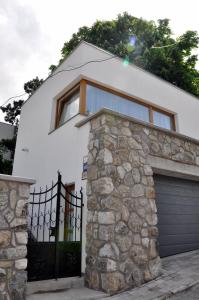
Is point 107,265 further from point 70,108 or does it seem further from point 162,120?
point 162,120

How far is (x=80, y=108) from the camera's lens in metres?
6.21

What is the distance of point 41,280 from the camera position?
3984 millimetres

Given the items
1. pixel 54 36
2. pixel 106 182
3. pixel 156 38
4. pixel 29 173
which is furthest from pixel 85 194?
pixel 156 38

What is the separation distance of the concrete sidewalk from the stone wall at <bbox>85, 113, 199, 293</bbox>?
0.16m

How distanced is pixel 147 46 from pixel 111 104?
12.6 m

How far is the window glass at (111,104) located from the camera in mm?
6634

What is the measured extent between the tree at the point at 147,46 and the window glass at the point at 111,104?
9.29 m

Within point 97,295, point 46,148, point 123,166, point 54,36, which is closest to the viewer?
point 97,295

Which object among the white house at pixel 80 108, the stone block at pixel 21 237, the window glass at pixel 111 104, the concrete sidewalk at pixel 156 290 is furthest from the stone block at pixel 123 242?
the window glass at pixel 111 104

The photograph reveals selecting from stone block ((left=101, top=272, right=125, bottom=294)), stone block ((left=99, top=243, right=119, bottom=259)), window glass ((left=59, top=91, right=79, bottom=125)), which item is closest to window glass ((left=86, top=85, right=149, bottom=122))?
window glass ((left=59, top=91, right=79, bottom=125))

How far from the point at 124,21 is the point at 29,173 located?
15542 millimetres

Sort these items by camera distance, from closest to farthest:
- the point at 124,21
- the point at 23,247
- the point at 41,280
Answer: the point at 23,247, the point at 41,280, the point at 124,21

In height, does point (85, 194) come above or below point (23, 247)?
above

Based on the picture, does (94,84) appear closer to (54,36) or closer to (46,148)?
(54,36)
